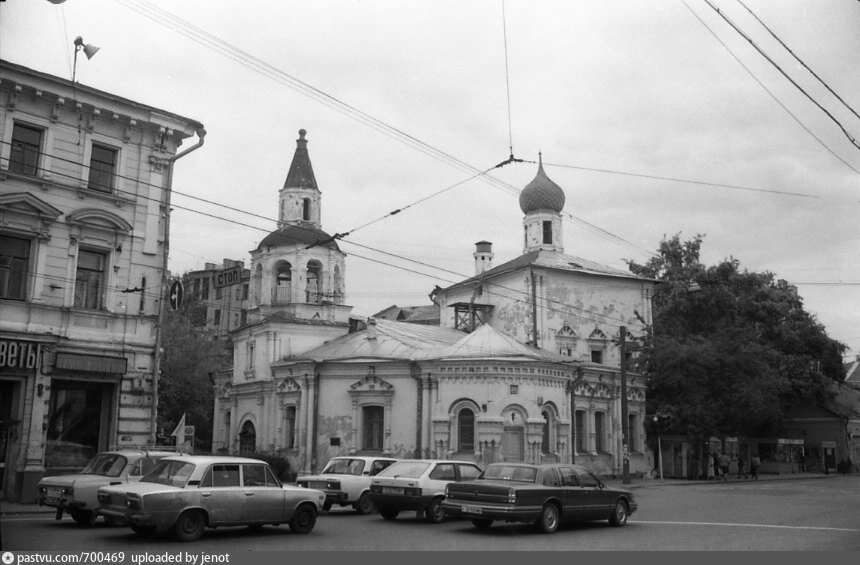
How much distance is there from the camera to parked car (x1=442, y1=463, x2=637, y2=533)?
15.3 metres

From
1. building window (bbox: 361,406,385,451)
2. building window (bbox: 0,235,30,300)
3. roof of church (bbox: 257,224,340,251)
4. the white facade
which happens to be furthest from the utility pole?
building window (bbox: 0,235,30,300)

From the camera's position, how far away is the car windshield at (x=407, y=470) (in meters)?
18.4

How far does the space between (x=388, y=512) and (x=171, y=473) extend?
6.07 meters

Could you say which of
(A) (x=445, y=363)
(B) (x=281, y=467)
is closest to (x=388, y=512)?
(A) (x=445, y=363)

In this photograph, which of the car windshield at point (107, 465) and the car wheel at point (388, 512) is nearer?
the car windshield at point (107, 465)

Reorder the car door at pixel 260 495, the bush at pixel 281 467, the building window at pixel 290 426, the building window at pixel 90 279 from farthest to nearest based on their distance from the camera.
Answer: the building window at pixel 290 426 → the bush at pixel 281 467 → the building window at pixel 90 279 → the car door at pixel 260 495

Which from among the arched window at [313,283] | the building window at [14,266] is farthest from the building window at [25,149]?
the arched window at [313,283]

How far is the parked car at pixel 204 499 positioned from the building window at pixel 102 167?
35.3 ft

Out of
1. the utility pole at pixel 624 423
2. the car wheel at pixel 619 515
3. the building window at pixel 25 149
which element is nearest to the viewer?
the car wheel at pixel 619 515

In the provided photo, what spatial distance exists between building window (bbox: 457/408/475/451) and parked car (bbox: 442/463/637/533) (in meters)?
14.8

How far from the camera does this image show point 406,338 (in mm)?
37000

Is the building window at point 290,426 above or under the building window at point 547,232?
under

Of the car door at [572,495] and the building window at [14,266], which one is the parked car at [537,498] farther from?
the building window at [14,266]

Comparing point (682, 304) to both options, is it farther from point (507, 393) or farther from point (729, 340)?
point (507, 393)
